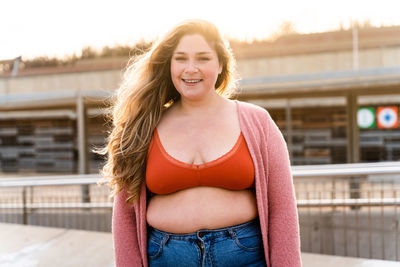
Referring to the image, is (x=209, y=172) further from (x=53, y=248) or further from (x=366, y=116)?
(x=366, y=116)

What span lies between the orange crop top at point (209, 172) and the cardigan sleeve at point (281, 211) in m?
0.11

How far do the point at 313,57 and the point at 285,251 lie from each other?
465 inches

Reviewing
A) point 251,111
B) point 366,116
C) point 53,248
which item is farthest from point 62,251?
point 366,116

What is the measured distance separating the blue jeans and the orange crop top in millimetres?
180

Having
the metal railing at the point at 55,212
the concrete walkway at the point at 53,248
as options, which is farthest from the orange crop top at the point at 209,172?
the metal railing at the point at 55,212

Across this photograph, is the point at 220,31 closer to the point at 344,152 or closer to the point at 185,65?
the point at 185,65

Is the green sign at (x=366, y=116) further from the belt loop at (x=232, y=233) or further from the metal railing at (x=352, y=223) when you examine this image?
the belt loop at (x=232, y=233)

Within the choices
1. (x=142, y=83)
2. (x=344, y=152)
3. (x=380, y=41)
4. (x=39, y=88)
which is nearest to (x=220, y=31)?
(x=142, y=83)

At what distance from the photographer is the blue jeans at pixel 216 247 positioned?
179cm

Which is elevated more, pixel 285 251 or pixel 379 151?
pixel 285 251

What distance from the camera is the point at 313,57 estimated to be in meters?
13.0

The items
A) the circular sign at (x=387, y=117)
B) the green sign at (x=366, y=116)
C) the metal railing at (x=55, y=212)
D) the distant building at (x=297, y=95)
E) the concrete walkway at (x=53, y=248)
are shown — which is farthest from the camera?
the green sign at (x=366, y=116)

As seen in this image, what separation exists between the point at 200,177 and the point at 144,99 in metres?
0.50

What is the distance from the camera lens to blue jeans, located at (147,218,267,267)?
5.86 feet
